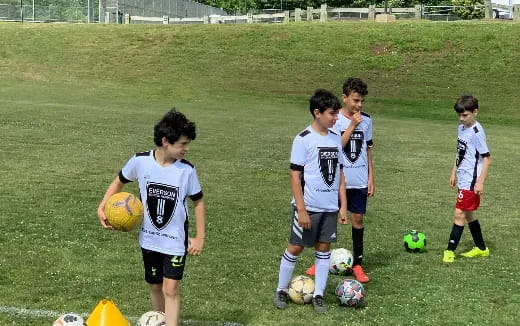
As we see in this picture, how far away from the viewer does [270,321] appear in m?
6.68

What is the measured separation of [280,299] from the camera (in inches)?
282

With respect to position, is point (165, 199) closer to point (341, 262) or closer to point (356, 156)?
point (356, 156)

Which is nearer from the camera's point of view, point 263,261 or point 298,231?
point 298,231


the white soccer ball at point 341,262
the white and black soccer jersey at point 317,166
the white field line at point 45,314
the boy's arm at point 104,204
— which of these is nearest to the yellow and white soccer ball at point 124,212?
the boy's arm at point 104,204

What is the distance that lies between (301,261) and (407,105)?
91.3 feet

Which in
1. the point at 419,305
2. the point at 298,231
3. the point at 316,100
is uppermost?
the point at 316,100

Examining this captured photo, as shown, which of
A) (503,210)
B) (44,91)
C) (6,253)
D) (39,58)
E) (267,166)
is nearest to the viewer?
(6,253)

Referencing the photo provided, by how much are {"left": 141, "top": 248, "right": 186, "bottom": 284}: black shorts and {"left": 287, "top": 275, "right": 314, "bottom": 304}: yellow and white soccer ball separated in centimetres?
181

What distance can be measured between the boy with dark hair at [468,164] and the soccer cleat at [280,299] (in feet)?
10.2

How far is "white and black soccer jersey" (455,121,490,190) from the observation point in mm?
9023

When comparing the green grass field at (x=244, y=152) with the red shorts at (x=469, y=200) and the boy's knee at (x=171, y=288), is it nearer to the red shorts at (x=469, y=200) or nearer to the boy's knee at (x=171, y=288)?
the red shorts at (x=469, y=200)

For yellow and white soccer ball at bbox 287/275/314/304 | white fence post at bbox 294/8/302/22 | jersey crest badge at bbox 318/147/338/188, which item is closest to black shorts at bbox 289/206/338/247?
jersey crest badge at bbox 318/147/338/188

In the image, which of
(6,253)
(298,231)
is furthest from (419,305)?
(6,253)

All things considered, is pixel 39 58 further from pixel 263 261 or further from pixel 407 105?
pixel 263 261
